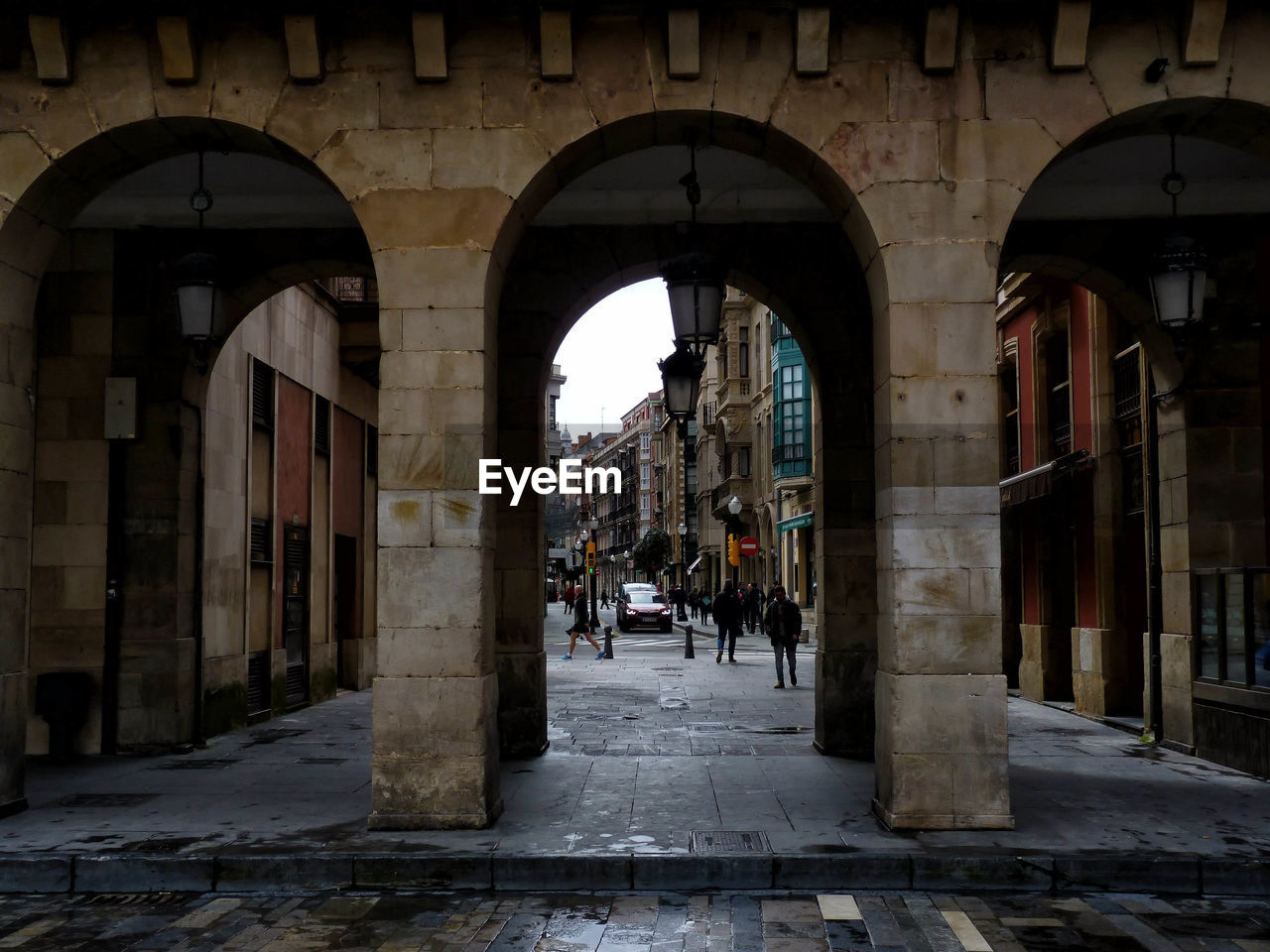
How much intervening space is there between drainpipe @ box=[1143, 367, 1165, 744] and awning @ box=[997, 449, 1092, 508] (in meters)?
2.67

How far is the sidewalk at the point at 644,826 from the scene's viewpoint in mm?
7664

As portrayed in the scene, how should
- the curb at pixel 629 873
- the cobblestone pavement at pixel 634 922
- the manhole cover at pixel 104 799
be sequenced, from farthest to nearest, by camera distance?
the manhole cover at pixel 104 799
the curb at pixel 629 873
the cobblestone pavement at pixel 634 922

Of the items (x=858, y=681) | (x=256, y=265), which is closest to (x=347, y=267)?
(x=256, y=265)

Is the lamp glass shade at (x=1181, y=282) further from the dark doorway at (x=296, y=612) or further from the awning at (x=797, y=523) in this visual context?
the awning at (x=797, y=523)

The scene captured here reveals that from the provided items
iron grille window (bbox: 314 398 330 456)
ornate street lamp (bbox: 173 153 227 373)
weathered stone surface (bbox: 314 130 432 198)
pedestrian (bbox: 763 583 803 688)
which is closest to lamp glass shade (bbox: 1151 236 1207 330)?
weathered stone surface (bbox: 314 130 432 198)

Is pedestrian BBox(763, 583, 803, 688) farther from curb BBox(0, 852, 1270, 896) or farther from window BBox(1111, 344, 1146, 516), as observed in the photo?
curb BBox(0, 852, 1270, 896)

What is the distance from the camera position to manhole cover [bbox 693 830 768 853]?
7941 millimetres

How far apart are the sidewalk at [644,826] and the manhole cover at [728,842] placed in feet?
0.09

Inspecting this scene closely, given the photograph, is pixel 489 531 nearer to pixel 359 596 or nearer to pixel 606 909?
pixel 606 909

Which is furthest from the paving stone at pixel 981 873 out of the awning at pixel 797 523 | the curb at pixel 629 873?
the awning at pixel 797 523

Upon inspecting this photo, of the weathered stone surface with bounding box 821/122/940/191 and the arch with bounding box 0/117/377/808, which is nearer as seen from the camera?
the weathered stone surface with bounding box 821/122/940/191

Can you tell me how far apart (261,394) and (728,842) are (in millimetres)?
10592

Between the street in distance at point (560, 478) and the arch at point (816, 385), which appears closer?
the street in distance at point (560, 478)

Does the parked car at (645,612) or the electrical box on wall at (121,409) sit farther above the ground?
the electrical box on wall at (121,409)
